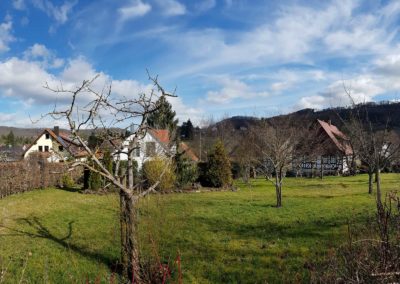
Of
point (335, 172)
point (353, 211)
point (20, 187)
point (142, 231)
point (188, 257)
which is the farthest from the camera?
point (335, 172)

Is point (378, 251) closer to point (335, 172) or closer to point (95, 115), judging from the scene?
point (95, 115)

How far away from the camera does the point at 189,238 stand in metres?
9.38

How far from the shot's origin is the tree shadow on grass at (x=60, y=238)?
765 cm

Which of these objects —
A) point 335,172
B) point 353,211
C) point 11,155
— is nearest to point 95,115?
point 353,211

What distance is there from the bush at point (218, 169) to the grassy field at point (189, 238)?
7.62 metres

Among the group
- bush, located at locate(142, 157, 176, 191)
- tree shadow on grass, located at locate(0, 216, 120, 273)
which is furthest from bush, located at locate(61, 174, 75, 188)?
tree shadow on grass, located at locate(0, 216, 120, 273)

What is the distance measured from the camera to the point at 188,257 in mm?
7832

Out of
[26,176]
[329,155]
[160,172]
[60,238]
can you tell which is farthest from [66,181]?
[329,155]

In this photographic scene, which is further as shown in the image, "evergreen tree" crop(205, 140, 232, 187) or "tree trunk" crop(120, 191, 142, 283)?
"evergreen tree" crop(205, 140, 232, 187)

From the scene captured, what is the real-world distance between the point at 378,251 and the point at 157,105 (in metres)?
4.70

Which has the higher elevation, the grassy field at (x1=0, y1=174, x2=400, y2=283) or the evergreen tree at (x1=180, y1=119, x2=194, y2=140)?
the evergreen tree at (x1=180, y1=119, x2=194, y2=140)

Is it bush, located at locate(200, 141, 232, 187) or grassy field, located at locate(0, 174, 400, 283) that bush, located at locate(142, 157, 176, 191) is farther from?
grassy field, located at locate(0, 174, 400, 283)

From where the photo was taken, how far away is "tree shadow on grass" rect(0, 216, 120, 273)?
7.65m

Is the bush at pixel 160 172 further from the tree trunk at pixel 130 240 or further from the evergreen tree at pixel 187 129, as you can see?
the evergreen tree at pixel 187 129
